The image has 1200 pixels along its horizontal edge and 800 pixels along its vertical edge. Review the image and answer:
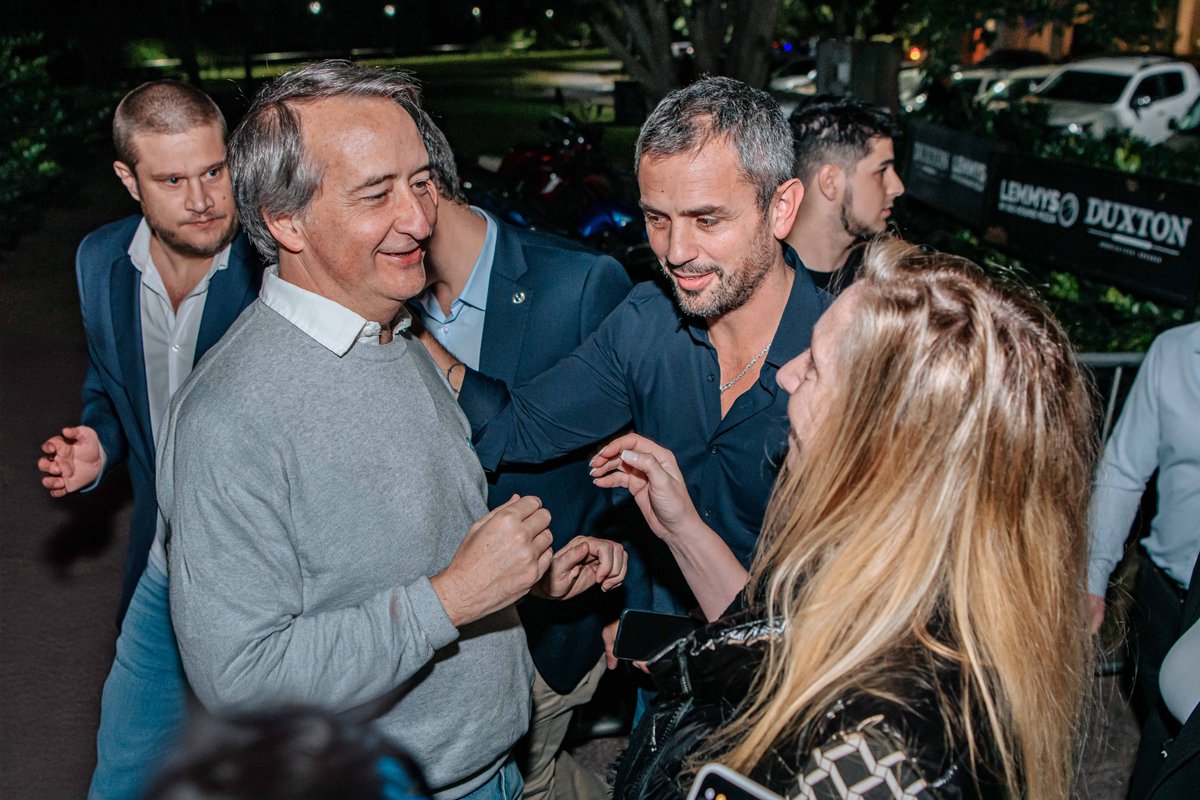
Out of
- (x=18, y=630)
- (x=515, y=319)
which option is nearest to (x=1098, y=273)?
(x=515, y=319)

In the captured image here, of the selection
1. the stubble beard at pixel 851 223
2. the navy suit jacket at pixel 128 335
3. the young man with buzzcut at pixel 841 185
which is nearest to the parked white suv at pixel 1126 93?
the young man with buzzcut at pixel 841 185

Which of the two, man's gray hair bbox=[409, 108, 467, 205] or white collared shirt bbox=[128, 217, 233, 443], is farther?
white collared shirt bbox=[128, 217, 233, 443]

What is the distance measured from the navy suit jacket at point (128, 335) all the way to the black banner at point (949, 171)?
21.0 feet

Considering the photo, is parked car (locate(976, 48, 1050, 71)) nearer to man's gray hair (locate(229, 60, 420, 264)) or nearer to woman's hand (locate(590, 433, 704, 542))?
woman's hand (locate(590, 433, 704, 542))

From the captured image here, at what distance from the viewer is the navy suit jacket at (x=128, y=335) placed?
308cm

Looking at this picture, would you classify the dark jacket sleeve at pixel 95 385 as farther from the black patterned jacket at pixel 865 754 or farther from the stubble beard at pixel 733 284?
the black patterned jacket at pixel 865 754

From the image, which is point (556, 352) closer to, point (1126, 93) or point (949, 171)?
point (949, 171)

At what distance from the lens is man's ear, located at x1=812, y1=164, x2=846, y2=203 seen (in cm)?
401

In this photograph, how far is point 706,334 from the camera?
9.23 feet

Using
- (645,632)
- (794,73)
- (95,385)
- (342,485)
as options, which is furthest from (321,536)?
(794,73)

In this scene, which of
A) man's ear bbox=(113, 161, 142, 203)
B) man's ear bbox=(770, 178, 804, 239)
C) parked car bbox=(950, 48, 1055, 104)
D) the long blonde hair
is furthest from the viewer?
parked car bbox=(950, 48, 1055, 104)

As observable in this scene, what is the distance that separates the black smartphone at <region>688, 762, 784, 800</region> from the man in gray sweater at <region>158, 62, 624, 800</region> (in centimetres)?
65

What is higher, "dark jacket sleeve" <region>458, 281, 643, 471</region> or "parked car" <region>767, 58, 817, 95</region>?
"dark jacket sleeve" <region>458, 281, 643, 471</region>

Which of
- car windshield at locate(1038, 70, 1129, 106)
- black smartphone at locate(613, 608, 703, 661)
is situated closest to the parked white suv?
car windshield at locate(1038, 70, 1129, 106)
